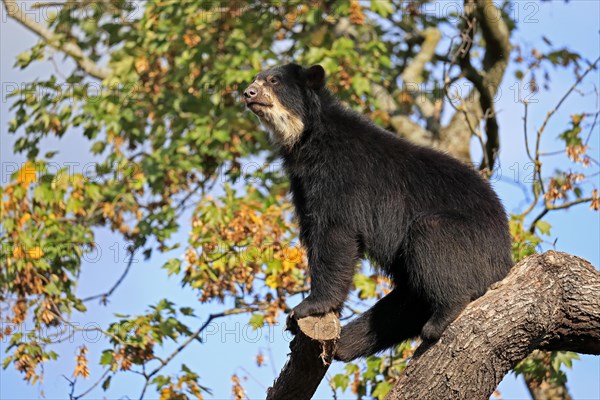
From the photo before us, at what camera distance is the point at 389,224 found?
5.79 m

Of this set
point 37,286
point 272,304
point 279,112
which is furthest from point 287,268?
point 37,286

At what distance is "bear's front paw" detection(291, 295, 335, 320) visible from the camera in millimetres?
5516

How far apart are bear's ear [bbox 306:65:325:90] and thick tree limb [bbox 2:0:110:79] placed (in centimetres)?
605

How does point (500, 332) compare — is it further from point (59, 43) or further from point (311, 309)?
point (59, 43)

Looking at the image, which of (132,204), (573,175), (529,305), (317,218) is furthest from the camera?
(132,204)

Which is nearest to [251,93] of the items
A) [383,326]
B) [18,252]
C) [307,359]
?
[383,326]

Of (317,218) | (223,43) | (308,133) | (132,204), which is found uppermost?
(223,43)

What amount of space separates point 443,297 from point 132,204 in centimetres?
561

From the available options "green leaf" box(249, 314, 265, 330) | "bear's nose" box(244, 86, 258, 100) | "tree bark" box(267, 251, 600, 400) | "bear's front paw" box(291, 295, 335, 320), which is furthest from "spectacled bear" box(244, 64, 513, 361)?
"green leaf" box(249, 314, 265, 330)

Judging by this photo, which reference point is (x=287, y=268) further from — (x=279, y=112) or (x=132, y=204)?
(x=132, y=204)

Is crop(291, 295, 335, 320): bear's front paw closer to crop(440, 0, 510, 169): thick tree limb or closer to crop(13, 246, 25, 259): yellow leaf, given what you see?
crop(13, 246, 25, 259): yellow leaf

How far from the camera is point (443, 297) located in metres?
5.34

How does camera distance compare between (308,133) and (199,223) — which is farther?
(199,223)

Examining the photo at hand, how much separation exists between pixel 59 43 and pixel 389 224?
7.48m
